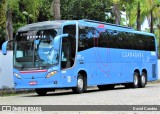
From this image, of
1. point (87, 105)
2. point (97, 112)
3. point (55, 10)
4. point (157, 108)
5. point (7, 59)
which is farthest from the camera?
point (55, 10)

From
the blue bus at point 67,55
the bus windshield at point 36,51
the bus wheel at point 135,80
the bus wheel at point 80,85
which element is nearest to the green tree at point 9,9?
the blue bus at point 67,55

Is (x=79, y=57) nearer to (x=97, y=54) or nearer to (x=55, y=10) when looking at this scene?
(x=97, y=54)

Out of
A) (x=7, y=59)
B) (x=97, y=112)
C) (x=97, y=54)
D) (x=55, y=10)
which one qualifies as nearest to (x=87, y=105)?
(x=97, y=112)

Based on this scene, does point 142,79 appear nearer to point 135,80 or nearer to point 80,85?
point 135,80

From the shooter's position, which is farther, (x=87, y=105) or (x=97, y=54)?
(x=97, y=54)

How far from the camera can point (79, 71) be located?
23.6 metres

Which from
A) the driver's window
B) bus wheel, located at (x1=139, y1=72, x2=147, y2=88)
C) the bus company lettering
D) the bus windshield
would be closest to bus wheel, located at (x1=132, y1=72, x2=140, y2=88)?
bus wheel, located at (x1=139, y1=72, x2=147, y2=88)

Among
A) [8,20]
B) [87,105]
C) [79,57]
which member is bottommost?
[87,105]

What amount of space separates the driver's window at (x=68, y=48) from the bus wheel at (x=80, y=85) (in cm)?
124

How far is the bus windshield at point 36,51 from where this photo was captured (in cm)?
2195

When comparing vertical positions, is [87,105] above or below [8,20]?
below

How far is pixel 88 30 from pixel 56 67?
11.9 ft

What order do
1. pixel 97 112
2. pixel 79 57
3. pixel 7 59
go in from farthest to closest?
1. pixel 7 59
2. pixel 79 57
3. pixel 97 112

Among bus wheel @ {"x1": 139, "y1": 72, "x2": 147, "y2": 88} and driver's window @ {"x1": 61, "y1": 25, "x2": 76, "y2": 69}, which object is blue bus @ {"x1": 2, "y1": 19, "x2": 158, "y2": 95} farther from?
bus wheel @ {"x1": 139, "y1": 72, "x2": 147, "y2": 88}
